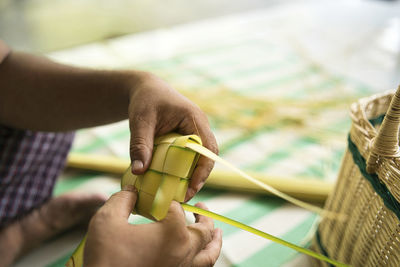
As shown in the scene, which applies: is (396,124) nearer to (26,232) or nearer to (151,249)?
(151,249)

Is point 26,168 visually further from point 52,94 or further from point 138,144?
point 138,144

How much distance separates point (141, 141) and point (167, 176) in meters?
0.07

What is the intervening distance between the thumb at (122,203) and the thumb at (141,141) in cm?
3

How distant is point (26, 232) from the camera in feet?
2.68

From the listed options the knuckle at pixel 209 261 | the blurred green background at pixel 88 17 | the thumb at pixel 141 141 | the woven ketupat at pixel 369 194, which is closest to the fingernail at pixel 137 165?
the thumb at pixel 141 141

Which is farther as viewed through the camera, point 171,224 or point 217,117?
point 217,117

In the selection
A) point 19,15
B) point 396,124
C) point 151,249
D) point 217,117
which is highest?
point 396,124

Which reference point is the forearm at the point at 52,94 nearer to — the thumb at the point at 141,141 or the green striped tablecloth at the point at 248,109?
the thumb at the point at 141,141

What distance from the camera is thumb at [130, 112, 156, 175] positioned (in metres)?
0.54

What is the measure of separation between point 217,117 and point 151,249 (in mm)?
904

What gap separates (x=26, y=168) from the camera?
83 centimetres

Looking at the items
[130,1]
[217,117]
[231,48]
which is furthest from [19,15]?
[217,117]

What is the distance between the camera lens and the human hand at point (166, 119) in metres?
0.56

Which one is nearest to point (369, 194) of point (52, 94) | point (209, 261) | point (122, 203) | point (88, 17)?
point (209, 261)
